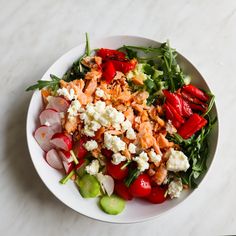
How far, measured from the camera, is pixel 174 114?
2.07 m

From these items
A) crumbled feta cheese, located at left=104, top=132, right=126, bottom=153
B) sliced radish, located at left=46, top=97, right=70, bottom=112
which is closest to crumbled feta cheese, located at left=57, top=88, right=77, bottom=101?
sliced radish, located at left=46, top=97, right=70, bottom=112

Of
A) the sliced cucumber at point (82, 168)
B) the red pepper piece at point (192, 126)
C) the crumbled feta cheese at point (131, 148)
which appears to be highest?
the red pepper piece at point (192, 126)

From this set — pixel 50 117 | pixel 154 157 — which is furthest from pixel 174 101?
pixel 50 117

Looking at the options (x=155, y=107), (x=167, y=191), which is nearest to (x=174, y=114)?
(x=155, y=107)

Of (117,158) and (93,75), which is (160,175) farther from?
(93,75)

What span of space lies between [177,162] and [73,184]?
55 cm

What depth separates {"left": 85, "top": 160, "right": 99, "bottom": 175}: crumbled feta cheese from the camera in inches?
79.9

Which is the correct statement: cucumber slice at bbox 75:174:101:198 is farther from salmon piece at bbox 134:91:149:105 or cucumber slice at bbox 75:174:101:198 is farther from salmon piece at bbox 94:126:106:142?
salmon piece at bbox 134:91:149:105

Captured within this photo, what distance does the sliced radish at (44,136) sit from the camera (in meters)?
2.08

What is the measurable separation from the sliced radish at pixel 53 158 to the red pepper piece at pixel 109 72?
0.47 metres

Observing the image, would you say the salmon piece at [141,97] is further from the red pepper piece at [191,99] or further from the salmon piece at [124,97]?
the red pepper piece at [191,99]

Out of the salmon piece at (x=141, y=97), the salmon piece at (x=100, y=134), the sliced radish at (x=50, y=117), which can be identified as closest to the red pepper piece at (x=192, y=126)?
the salmon piece at (x=141, y=97)

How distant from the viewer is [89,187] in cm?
204

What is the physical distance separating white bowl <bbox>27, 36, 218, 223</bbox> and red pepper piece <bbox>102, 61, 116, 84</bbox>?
0.14m
